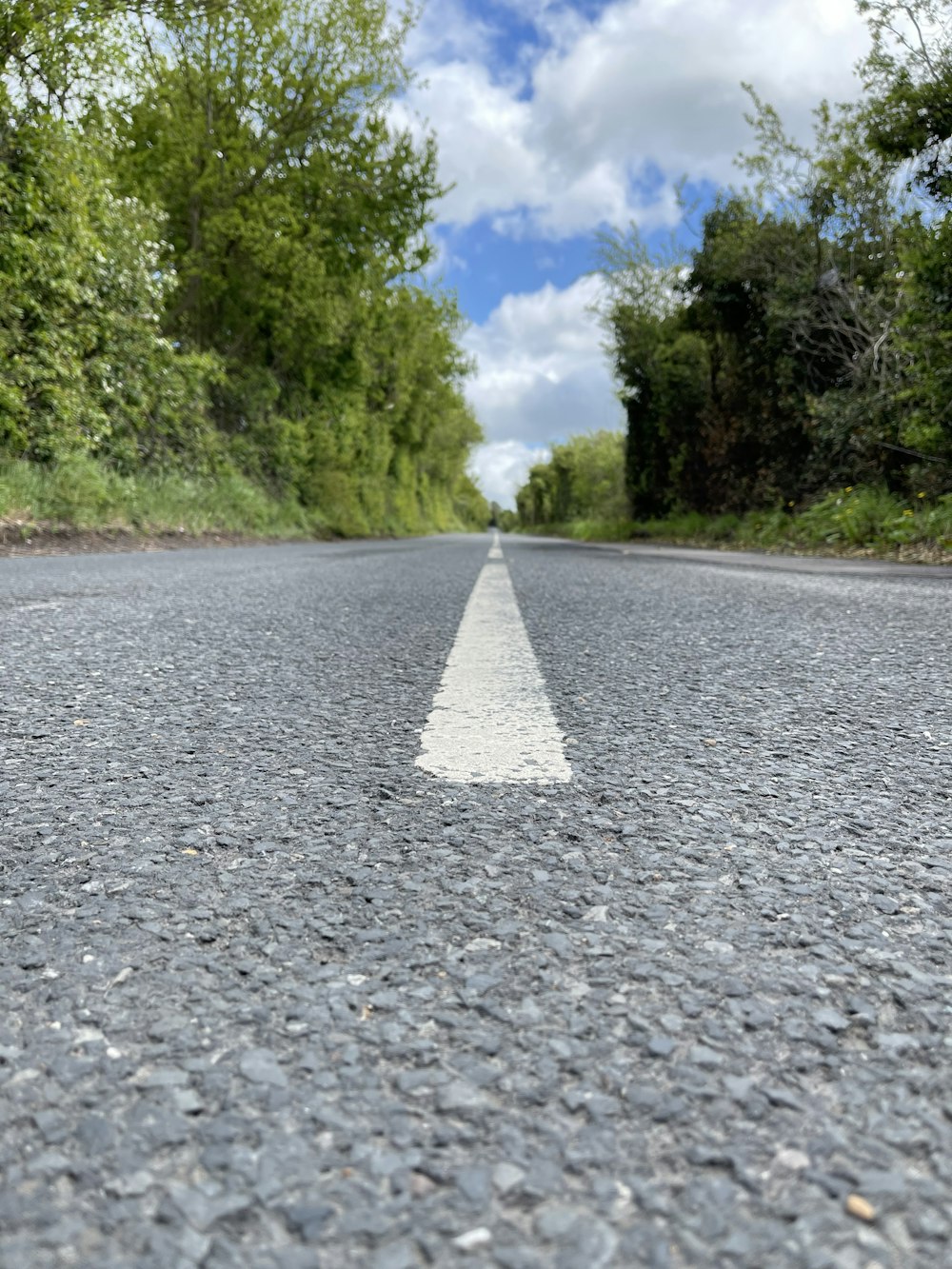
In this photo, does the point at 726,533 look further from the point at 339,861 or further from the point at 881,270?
the point at 339,861

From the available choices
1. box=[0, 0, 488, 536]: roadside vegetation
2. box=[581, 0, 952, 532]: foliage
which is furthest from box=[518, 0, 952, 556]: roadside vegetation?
box=[0, 0, 488, 536]: roadside vegetation

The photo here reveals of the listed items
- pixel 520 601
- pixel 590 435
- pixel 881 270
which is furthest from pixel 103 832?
pixel 590 435

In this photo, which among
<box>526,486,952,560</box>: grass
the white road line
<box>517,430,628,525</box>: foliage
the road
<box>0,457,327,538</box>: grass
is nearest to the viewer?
the road

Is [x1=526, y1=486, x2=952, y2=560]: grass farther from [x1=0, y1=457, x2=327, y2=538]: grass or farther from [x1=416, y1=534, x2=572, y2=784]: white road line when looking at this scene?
[x1=0, y1=457, x2=327, y2=538]: grass

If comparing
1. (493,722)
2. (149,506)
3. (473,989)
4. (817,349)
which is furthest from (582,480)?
(473,989)

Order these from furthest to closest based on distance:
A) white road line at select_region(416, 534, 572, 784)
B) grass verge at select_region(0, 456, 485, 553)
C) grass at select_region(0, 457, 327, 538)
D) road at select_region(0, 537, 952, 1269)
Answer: grass at select_region(0, 457, 327, 538)
grass verge at select_region(0, 456, 485, 553)
white road line at select_region(416, 534, 572, 784)
road at select_region(0, 537, 952, 1269)

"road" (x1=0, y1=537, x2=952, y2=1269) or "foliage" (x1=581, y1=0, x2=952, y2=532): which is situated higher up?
"foliage" (x1=581, y1=0, x2=952, y2=532)

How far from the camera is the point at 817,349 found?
1622 centimetres

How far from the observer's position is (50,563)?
734 cm

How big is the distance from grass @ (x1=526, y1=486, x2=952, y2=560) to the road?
9751 millimetres

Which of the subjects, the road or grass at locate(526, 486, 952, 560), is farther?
grass at locate(526, 486, 952, 560)

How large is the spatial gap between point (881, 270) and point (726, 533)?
5.54m

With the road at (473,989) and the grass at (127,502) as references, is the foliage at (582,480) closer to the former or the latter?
the grass at (127,502)

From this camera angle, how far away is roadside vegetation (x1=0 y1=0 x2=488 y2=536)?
A: 10523mm
